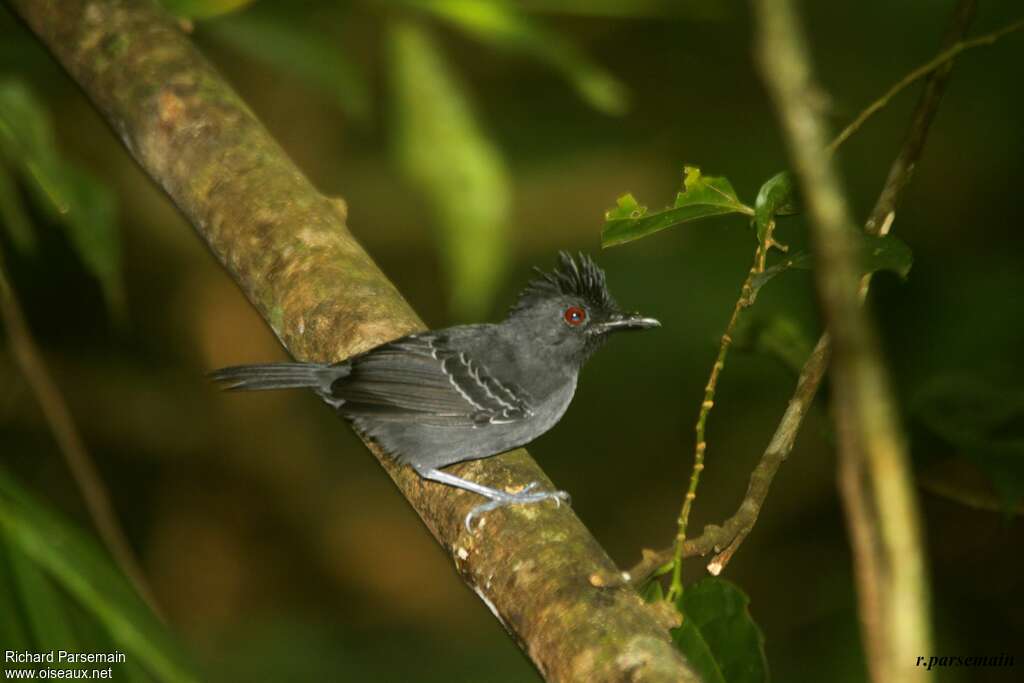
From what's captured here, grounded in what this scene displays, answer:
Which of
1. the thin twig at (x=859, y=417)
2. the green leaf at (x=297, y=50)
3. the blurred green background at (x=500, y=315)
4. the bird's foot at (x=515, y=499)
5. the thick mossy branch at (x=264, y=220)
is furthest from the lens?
the blurred green background at (x=500, y=315)

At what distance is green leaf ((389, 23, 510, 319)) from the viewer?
422cm

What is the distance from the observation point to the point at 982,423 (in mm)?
3283

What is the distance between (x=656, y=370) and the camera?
24.4ft

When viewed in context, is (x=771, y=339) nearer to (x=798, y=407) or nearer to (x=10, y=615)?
(x=798, y=407)

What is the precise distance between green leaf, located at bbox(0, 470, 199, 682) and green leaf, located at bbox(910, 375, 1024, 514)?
2298 millimetres

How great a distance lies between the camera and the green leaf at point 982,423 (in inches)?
120

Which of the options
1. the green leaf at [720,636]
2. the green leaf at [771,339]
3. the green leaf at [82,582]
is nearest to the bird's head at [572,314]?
the green leaf at [771,339]

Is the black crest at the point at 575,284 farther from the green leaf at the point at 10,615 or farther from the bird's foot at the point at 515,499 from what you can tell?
the green leaf at the point at 10,615

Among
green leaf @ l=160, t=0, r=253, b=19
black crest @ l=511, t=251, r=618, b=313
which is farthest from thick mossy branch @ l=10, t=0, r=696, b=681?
black crest @ l=511, t=251, r=618, b=313

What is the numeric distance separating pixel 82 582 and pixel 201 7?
2413 millimetres

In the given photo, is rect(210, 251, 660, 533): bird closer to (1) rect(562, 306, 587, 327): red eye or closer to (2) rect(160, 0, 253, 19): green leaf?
(1) rect(562, 306, 587, 327): red eye

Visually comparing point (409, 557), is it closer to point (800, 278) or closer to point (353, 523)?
point (353, 523)

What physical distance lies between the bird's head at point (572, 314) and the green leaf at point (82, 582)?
2.41 meters

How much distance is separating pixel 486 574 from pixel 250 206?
1.65 metres
